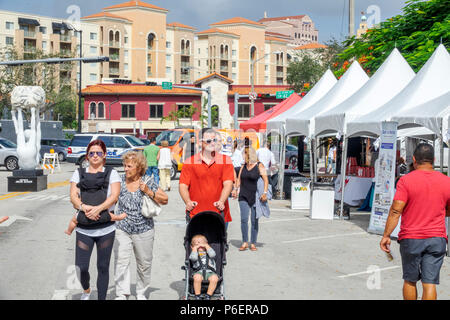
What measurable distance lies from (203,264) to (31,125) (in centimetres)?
1789

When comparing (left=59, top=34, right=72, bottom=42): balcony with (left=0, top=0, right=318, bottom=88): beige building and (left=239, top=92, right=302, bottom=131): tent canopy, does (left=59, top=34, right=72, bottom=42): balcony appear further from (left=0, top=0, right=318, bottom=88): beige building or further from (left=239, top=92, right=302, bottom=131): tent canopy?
(left=239, top=92, right=302, bottom=131): tent canopy

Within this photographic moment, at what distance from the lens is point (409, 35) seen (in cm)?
2409

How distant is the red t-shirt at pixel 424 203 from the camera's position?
6.08 m

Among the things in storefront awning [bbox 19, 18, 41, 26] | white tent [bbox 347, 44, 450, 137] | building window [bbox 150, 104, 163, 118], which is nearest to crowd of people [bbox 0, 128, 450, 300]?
white tent [bbox 347, 44, 450, 137]

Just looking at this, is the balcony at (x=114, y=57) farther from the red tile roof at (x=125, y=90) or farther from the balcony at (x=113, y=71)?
the red tile roof at (x=125, y=90)

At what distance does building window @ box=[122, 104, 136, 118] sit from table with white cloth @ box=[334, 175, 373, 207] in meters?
62.6

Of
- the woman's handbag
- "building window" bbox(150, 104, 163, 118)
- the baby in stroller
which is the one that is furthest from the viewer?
"building window" bbox(150, 104, 163, 118)

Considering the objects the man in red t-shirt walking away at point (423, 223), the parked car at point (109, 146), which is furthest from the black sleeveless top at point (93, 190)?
the parked car at point (109, 146)

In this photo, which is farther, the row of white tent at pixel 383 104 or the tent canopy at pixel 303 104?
the tent canopy at pixel 303 104

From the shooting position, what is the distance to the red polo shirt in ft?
23.9

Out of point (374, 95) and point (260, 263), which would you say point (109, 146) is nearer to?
point (374, 95)

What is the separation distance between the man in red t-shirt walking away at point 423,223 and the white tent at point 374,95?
904 centimetres

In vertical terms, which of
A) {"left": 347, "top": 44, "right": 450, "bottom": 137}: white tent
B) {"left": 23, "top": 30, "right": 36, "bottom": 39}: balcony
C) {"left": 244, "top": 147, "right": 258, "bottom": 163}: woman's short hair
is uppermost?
{"left": 23, "top": 30, "right": 36, "bottom": 39}: balcony

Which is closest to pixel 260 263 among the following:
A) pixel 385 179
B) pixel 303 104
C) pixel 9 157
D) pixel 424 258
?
pixel 424 258
